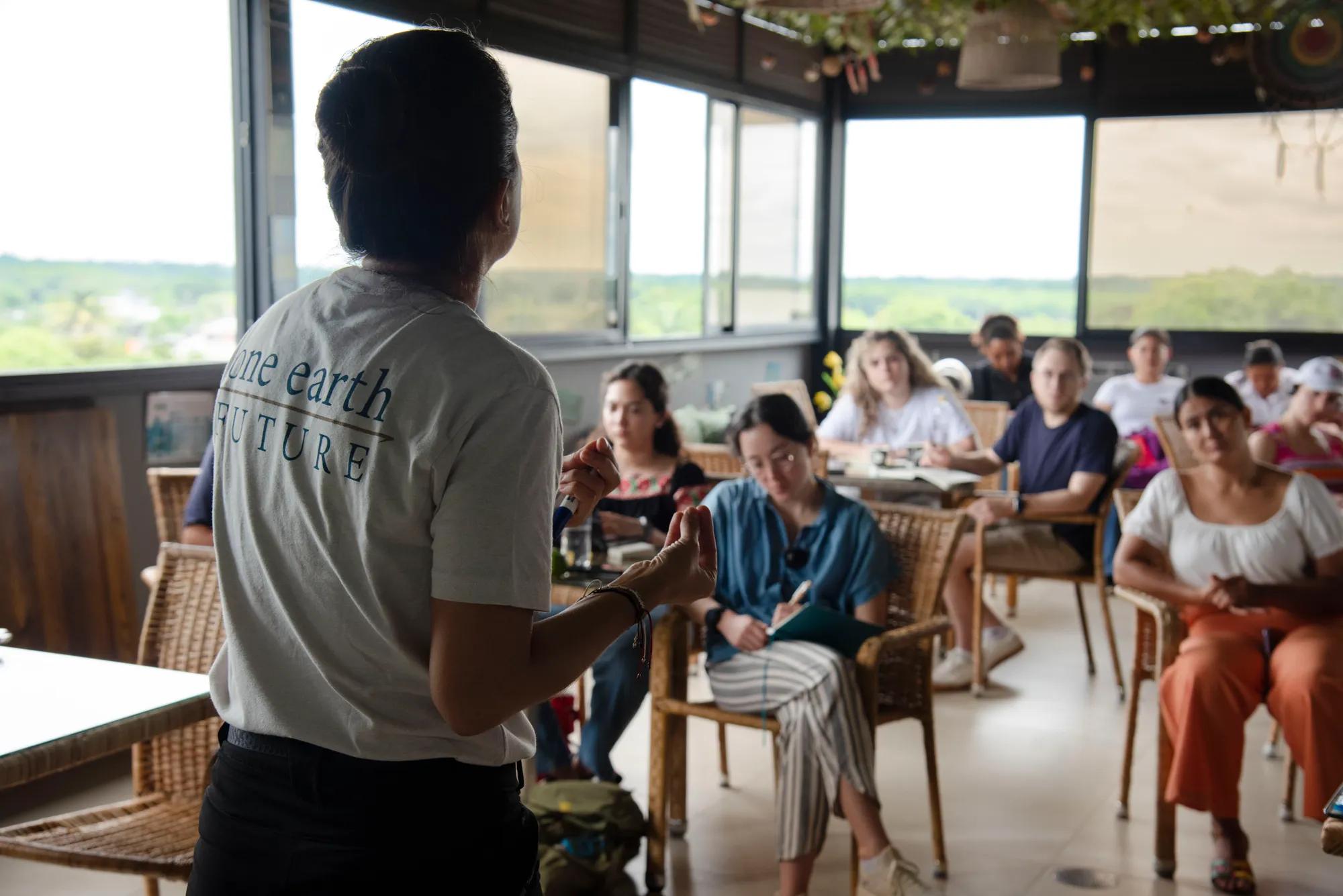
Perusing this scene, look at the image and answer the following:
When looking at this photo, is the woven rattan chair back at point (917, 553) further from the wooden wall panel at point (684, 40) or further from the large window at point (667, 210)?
the wooden wall panel at point (684, 40)

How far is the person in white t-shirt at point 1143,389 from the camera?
7.62 m

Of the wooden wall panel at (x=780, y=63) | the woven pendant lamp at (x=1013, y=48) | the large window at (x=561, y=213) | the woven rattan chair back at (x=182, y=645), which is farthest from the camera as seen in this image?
the wooden wall panel at (x=780, y=63)

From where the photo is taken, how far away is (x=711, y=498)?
11.8 ft

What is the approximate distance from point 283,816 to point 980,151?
9.05m

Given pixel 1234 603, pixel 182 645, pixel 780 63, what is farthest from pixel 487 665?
pixel 780 63

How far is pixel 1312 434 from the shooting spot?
220 inches

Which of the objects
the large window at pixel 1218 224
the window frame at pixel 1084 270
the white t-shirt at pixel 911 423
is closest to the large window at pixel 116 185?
the white t-shirt at pixel 911 423

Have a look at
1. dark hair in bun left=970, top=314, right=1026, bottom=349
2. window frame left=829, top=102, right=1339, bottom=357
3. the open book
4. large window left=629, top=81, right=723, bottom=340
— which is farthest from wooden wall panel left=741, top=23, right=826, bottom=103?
the open book

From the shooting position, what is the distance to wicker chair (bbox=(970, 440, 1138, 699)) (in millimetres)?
5000

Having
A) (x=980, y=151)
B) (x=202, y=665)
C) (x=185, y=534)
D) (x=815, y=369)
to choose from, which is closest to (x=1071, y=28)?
(x=980, y=151)

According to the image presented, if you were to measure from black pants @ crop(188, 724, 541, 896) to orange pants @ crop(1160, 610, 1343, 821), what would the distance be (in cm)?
245

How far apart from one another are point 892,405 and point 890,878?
10.4 feet

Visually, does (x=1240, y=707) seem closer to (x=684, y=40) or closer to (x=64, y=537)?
(x=64, y=537)

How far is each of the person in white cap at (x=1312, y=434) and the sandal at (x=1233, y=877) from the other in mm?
2470
